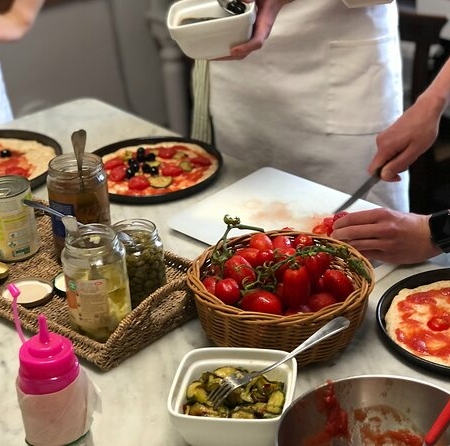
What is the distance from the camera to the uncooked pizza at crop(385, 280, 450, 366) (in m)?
1.13

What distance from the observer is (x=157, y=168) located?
1.81 m

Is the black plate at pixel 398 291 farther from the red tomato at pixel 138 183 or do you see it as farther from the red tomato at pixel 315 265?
the red tomato at pixel 138 183

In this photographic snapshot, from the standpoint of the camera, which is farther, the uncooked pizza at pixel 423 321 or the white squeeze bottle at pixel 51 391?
the uncooked pizza at pixel 423 321

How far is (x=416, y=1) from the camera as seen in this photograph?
2.94 metres

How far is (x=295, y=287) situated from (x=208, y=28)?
25.1 inches

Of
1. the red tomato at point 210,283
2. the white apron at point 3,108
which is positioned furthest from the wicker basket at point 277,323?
the white apron at point 3,108

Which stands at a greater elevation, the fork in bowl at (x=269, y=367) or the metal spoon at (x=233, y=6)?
the metal spoon at (x=233, y=6)

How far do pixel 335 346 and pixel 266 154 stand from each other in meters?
0.96

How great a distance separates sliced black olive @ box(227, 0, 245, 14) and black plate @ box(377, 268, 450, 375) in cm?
65

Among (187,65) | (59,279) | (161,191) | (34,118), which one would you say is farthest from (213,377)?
(187,65)

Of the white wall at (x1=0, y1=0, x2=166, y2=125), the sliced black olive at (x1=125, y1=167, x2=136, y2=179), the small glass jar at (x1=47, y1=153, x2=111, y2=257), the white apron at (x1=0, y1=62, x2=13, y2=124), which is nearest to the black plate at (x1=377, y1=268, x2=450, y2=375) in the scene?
the small glass jar at (x1=47, y1=153, x2=111, y2=257)

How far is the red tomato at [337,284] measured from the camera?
1.13m

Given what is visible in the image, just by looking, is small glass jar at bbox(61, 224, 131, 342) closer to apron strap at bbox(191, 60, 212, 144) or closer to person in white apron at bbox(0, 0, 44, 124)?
apron strap at bbox(191, 60, 212, 144)

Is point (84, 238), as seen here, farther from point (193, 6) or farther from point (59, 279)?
point (193, 6)
